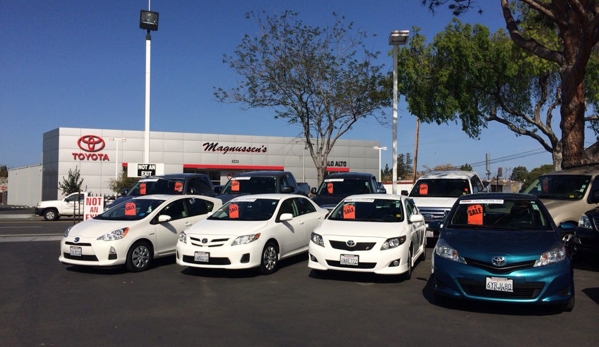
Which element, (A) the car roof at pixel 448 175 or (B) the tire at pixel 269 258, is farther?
(A) the car roof at pixel 448 175

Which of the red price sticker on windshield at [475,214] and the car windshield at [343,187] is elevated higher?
the car windshield at [343,187]

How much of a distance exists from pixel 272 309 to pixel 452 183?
31.2 ft

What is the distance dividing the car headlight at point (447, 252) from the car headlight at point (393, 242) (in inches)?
61.2

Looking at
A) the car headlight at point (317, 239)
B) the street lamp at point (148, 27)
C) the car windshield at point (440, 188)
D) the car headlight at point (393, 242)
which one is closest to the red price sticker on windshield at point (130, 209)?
the car headlight at point (317, 239)

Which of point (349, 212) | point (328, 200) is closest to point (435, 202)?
point (328, 200)

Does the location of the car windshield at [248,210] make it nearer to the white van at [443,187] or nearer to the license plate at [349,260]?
the license plate at [349,260]

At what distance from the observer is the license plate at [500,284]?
7.37 m

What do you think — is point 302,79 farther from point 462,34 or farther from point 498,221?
point 498,221

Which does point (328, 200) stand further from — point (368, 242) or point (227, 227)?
point (368, 242)

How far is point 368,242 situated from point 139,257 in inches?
181

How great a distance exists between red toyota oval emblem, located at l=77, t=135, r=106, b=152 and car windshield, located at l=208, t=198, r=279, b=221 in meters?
42.0

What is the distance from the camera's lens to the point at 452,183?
1620cm

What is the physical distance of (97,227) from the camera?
11.2 m

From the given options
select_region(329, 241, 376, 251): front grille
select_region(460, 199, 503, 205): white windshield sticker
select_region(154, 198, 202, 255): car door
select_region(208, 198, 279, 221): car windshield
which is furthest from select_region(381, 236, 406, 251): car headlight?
select_region(154, 198, 202, 255): car door
